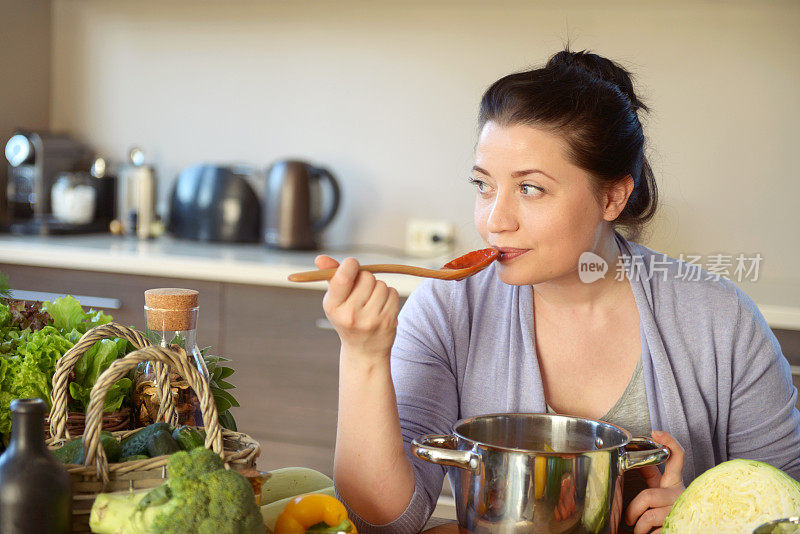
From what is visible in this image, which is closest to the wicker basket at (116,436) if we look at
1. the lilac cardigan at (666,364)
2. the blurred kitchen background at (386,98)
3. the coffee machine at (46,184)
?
the lilac cardigan at (666,364)

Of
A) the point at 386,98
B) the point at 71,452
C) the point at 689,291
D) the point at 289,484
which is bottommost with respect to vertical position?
the point at 289,484

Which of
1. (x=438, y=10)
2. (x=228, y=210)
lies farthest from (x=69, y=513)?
(x=438, y=10)

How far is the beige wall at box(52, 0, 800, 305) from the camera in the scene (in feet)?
8.28

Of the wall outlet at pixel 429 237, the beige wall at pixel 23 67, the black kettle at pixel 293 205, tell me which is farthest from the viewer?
the beige wall at pixel 23 67

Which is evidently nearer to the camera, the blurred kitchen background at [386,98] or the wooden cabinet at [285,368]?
the wooden cabinet at [285,368]

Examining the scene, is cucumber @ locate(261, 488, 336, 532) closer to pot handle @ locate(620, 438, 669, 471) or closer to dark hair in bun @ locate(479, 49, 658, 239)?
pot handle @ locate(620, 438, 669, 471)

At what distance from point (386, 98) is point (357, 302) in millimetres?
1923

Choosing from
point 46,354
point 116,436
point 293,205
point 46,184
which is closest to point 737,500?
point 116,436

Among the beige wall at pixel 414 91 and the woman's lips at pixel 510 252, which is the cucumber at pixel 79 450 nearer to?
the woman's lips at pixel 510 252

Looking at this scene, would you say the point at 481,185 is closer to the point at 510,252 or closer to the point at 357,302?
the point at 510,252

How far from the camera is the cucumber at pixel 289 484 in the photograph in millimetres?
1037

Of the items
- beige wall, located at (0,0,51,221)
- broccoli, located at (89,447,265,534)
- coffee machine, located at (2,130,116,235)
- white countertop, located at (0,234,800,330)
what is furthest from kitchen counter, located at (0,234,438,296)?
broccoli, located at (89,447,265,534)

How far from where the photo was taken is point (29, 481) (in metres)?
0.71

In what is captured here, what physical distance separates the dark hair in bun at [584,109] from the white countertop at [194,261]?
0.92 m
